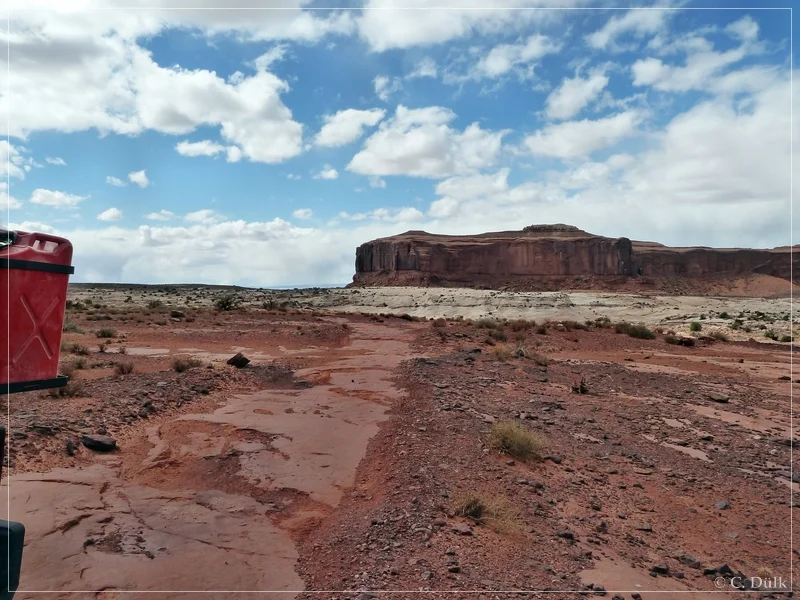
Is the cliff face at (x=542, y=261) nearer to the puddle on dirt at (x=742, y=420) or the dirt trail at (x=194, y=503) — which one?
the puddle on dirt at (x=742, y=420)

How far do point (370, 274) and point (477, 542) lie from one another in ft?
390

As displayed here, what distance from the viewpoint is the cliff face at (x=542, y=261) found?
370 feet

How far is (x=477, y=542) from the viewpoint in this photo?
5402mm

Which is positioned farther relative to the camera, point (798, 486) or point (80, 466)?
point (798, 486)

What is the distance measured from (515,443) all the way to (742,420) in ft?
24.1

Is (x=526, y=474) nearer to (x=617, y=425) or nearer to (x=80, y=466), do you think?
(x=617, y=425)

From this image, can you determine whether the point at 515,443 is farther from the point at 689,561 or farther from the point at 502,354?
the point at 502,354

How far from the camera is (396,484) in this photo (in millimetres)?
6777

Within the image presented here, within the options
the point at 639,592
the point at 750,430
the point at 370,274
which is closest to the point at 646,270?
the point at 370,274

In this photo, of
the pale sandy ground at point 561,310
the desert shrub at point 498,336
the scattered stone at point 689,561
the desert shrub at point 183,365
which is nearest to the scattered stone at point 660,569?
the scattered stone at point 689,561

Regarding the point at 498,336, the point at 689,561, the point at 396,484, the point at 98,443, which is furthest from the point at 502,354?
the point at 98,443

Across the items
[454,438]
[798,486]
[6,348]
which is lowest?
[798,486]

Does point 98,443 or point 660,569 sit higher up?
point 98,443

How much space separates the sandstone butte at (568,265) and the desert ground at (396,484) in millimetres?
92911
